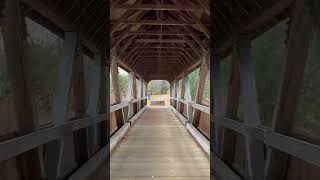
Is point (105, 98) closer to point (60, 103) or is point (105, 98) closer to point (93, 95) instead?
point (93, 95)

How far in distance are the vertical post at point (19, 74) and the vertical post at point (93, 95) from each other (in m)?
1.93

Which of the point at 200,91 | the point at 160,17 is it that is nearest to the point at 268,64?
the point at 160,17

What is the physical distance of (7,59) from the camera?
1.94m

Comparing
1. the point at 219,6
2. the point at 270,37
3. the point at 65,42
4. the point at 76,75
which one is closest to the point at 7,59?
the point at 65,42

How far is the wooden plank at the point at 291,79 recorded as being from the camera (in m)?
1.84

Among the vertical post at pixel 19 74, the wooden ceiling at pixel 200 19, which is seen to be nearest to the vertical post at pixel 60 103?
the vertical post at pixel 19 74

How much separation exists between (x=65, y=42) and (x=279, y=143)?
6.51ft

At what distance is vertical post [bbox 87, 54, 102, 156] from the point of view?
4.24 meters

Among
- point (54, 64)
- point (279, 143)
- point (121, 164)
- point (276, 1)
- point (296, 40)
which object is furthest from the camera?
point (121, 164)

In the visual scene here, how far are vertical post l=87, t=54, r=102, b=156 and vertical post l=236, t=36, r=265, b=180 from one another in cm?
202

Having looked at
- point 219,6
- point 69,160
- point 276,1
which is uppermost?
point 219,6

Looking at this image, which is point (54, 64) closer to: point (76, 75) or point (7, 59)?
point (76, 75)

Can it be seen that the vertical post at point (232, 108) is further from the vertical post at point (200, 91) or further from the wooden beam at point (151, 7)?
the vertical post at point (200, 91)

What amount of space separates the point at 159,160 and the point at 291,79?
3.21 meters
